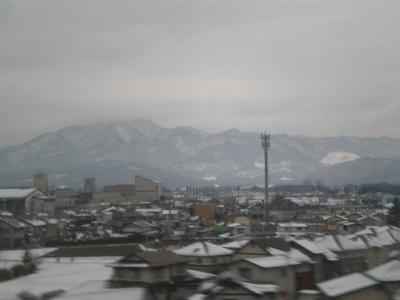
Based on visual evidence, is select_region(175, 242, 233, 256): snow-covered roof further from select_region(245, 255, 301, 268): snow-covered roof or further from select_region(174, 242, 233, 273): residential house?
select_region(245, 255, 301, 268): snow-covered roof

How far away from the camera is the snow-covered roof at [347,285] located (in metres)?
8.73

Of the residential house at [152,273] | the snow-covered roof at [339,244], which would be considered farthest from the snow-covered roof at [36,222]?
the residential house at [152,273]

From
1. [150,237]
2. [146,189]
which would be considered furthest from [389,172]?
[150,237]

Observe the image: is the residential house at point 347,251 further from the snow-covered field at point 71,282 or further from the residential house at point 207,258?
the snow-covered field at point 71,282

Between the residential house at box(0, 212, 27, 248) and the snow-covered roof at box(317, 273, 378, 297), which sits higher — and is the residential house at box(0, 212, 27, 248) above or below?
below

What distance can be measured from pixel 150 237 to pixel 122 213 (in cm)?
1413

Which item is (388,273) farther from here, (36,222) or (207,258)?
(36,222)

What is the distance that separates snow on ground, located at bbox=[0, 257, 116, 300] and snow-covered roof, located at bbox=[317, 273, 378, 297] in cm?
500

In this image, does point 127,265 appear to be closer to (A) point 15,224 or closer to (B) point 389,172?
(A) point 15,224

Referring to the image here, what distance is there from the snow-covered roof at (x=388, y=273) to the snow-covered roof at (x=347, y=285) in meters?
0.14

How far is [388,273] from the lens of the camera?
9188 mm

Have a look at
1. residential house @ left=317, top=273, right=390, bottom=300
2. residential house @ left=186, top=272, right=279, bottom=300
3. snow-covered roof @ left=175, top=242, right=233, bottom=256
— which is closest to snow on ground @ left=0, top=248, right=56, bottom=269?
snow-covered roof @ left=175, top=242, right=233, bottom=256

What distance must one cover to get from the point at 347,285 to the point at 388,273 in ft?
2.48

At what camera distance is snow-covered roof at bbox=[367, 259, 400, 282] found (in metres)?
8.89
